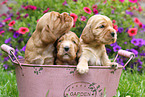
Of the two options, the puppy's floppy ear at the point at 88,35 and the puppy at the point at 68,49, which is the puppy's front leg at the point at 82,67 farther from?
the puppy's floppy ear at the point at 88,35

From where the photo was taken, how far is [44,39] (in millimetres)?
1493

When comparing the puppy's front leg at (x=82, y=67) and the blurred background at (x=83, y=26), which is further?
the blurred background at (x=83, y=26)

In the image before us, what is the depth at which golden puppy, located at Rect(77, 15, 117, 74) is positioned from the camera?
4.87ft

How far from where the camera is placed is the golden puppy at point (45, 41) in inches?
60.1

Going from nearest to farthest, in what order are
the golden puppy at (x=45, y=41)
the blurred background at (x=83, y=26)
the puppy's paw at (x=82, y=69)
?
the puppy's paw at (x=82, y=69) → the golden puppy at (x=45, y=41) → the blurred background at (x=83, y=26)

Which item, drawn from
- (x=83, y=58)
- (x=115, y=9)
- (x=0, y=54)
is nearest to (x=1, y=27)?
(x=0, y=54)

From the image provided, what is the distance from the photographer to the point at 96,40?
154cm

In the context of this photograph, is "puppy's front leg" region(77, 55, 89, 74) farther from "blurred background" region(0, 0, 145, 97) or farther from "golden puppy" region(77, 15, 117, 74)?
"blurred background" region(0, 0, 145, 97)

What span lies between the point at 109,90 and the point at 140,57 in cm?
180

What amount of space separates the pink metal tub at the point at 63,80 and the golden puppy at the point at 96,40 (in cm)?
8

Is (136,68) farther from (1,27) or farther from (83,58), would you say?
(1,27)

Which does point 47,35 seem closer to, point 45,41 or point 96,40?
point 45,41

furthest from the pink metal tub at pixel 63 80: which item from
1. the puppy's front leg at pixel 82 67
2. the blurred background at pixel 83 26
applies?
the blurred background at pixel 83 26

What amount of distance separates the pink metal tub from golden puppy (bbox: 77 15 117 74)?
0.08 meters
